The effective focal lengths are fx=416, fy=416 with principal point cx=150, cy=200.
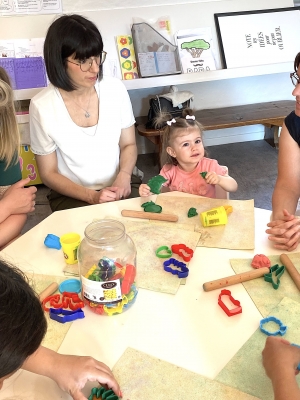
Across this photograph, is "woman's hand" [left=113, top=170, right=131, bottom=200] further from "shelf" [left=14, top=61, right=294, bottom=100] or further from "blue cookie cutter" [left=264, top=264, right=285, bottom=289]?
"shelf" [left=14, top=61, right=294, bottom=100]

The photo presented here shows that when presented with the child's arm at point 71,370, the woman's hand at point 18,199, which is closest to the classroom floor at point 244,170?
the woman's hand at point 18,199

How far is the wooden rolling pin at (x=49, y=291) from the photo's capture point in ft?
3.29

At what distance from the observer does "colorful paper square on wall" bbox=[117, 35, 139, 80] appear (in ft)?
→ 9.89

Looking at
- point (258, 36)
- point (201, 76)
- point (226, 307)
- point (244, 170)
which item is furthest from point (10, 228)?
point (258, 36)

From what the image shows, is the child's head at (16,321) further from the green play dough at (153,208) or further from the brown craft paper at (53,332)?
the green play dough at (153,208)

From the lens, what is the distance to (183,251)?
114cm

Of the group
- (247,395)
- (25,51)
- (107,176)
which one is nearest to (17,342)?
(247,395)

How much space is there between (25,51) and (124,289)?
7.96 ft

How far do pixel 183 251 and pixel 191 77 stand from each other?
2133 millimetres

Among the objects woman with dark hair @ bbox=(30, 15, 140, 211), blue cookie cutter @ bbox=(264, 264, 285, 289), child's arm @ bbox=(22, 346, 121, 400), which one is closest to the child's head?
child's arm @ bbox=(22, 346, 121, 400)

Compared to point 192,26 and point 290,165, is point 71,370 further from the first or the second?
point 192,26

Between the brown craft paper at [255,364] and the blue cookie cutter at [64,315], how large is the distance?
1.11 ft

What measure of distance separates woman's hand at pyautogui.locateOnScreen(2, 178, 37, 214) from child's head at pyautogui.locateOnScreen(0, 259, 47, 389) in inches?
31.1

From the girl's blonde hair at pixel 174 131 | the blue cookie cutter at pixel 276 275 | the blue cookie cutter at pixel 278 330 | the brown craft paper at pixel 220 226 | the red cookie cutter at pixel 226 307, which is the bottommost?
the blue cookie cutter at pixel 278 330
